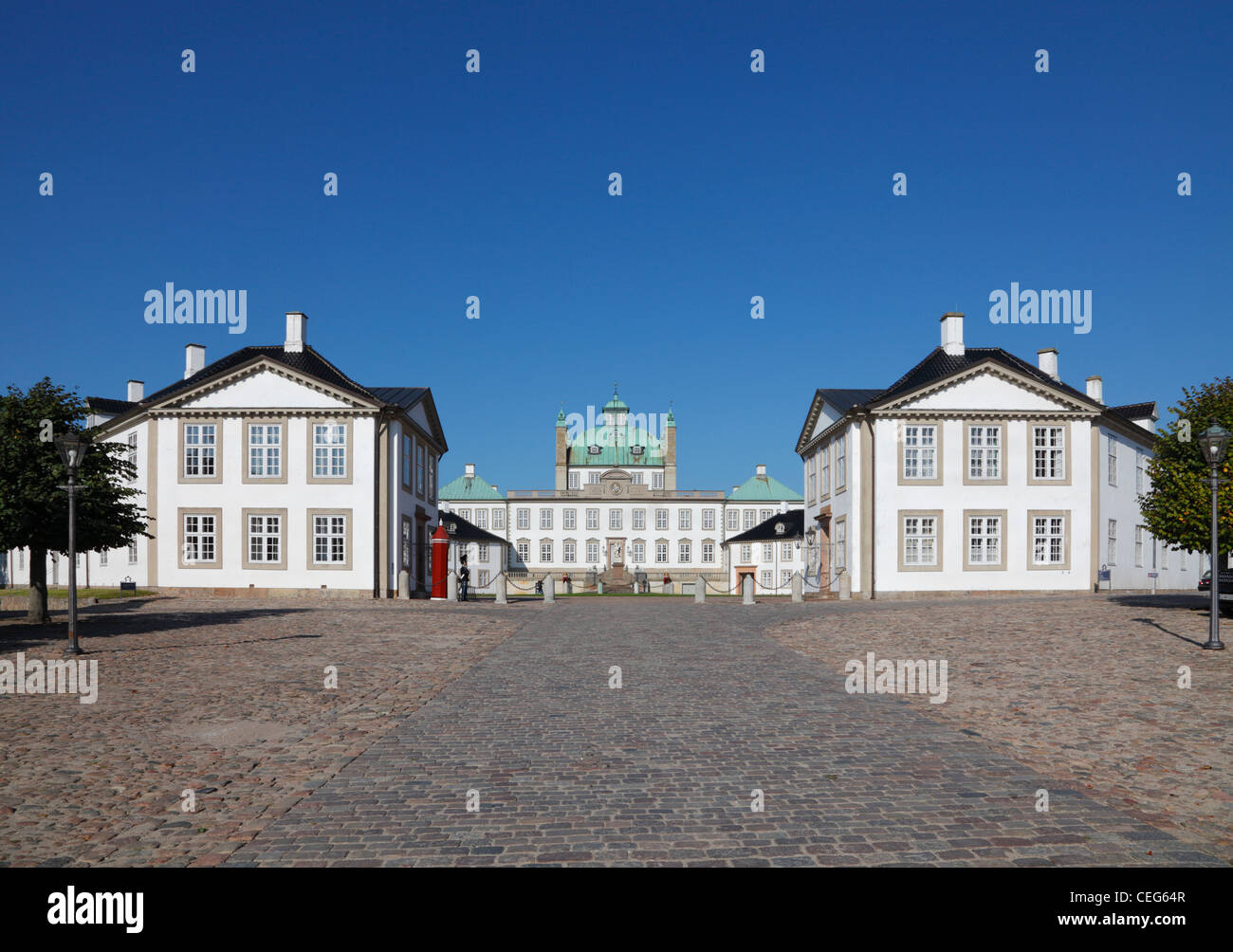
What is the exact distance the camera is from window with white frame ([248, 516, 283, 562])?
3594 centimetres

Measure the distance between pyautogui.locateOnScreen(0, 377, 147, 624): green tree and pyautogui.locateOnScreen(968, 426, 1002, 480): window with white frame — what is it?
28.3 metres

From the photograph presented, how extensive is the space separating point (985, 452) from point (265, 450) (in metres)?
27.2

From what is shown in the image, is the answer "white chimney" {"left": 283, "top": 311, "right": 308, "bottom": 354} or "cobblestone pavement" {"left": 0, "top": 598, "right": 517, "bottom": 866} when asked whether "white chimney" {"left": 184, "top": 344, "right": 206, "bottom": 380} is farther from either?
"cobblestone pavement" {"left": 0, "top": 598, "right": 517, "bottom": 866}

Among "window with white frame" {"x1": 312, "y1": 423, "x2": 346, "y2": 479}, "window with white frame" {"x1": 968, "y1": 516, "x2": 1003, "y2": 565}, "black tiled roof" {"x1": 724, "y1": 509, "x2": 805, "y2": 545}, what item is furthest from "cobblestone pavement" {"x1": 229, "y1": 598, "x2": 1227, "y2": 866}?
"black tiled roof" {"x1": 724, "y1": 509, "x2": 805, "y2": 545}

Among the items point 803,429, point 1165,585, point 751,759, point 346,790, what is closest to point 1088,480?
point 1165,585

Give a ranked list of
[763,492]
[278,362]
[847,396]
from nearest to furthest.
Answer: [278,362] → [847,396] → [763,492]

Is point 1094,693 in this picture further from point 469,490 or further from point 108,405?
point 469,490

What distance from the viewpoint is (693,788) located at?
7.21m

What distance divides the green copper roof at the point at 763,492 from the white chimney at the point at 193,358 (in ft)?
192

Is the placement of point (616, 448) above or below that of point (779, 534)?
above

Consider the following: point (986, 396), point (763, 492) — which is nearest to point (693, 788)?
point (986, 396)

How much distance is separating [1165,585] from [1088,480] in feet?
33.0

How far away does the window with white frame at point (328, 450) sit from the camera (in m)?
35.9
